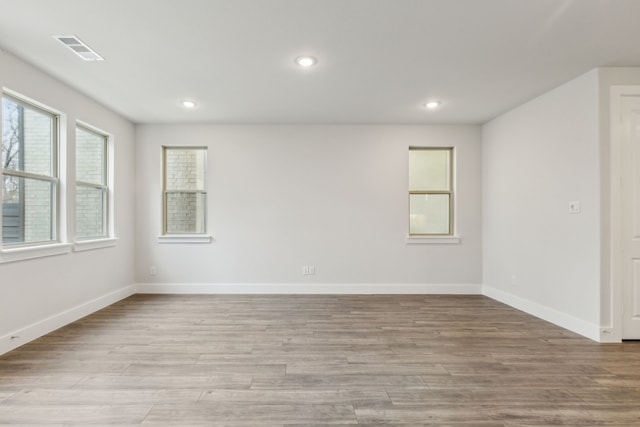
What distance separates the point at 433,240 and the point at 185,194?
3996mm

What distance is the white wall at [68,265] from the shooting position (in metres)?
2.92

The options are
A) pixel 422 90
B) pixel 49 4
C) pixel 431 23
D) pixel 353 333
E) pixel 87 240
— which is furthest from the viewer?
pixel 87 240

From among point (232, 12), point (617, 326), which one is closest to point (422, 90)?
point (232, 12)

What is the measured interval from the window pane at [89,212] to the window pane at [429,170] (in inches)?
179

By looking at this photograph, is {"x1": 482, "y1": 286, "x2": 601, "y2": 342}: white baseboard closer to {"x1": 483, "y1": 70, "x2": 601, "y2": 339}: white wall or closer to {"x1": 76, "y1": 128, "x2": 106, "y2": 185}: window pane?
{"x1": 483, "y1": 70, "x2": 601, "y2": 339}: white wall

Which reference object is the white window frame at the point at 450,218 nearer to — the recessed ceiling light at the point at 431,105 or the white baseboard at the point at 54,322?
the recessed ceiling light at the point at 431,105

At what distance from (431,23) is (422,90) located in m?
1.36

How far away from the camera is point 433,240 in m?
5.08

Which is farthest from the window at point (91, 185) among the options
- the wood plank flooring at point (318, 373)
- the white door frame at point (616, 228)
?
the white door frame at point (616, 228)

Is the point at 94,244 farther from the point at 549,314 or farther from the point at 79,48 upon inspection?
the point at 549,314

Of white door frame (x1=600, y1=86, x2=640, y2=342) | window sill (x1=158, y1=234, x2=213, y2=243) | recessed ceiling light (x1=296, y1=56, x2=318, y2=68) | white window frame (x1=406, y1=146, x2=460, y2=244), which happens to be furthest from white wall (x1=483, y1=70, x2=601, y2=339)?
window sill (x1=158, y1=234, x2=213, y2=243)

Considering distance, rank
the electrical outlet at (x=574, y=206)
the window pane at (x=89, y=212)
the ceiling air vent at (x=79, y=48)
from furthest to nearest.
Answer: the window pane at (x=89, y=212) → the electrical outlet at (x=574, y=206) → the ceiling air vent at (x=79, y=48)

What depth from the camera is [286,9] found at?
224cm

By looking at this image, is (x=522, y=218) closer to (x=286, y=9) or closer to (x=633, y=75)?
(x=633, y=75)
